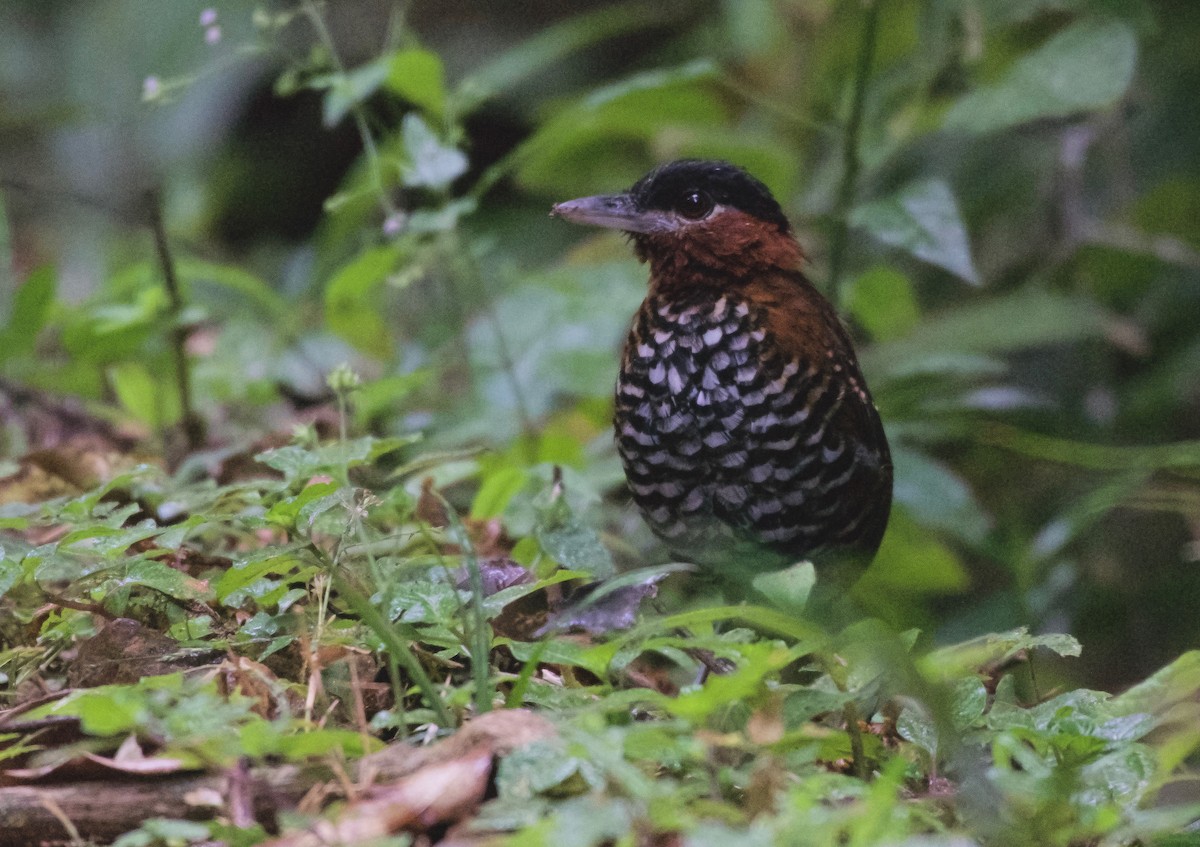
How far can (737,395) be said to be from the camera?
Result: 2.66 m

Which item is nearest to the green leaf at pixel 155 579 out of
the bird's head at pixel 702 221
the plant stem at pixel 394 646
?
the plant stem at pixel 394 646

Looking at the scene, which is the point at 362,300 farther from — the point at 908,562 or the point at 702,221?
the point at 908,562

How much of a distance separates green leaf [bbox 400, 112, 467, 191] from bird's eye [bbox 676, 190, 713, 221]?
63cm

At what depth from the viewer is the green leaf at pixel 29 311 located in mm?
3352

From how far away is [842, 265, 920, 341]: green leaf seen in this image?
4191mm

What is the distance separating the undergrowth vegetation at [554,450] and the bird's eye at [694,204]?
2.14 ft

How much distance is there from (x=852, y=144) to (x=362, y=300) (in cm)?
164

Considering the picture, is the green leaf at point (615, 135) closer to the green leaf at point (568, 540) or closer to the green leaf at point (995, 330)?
the green leaf at point (995, 330)

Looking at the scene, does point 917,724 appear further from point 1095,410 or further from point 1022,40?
point 1022,40

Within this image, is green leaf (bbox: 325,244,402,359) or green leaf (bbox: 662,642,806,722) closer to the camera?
green leaf (bbox: 662,642,806,722)

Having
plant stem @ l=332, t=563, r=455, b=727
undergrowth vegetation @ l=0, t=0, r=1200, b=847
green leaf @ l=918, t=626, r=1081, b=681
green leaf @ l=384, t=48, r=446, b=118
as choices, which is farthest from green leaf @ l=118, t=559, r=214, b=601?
green leaf @ l=384, t=48, r=446, b=118

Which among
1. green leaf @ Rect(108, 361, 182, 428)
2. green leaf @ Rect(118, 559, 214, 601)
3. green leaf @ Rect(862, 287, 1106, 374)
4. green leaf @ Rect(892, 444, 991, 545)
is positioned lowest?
green leaf @ Rect(892, 444, 991, 545)

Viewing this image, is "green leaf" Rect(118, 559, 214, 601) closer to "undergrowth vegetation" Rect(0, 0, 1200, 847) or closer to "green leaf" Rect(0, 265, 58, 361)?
"undergrowth vegetation" Rect(0, 0, 1200, 847)

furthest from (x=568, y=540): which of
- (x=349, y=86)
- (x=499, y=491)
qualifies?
(x=349, y=86)
